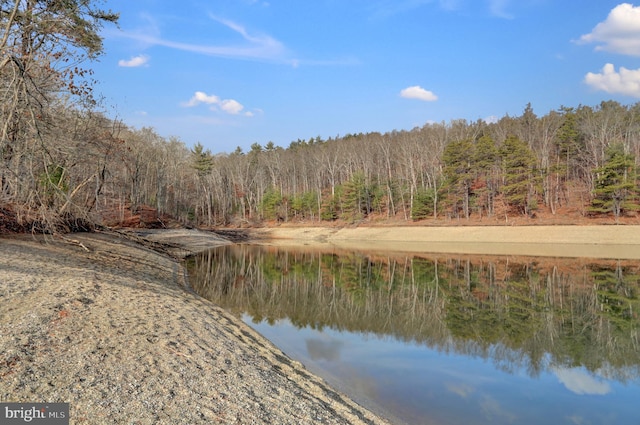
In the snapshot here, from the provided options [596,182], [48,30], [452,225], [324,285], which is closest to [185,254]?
[324,285]

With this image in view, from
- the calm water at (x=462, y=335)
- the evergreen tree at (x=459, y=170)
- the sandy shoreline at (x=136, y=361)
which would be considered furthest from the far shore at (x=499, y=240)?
the sandy shoreline at (x=136, y=361)

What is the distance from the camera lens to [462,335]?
12.3 m

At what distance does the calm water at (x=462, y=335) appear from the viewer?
783 cm

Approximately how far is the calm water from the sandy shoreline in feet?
5.35

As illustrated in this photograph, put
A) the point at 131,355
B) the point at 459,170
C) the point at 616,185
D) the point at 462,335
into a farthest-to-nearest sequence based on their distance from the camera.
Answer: the point at 459,170, the point at 616,185, the point at 462,335, the point at 131,355

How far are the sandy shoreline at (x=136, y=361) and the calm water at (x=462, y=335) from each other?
1.63 meters

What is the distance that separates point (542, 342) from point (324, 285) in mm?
11787

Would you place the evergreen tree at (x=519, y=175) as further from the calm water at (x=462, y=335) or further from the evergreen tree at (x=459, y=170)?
the calm water at (x=462, y=335)

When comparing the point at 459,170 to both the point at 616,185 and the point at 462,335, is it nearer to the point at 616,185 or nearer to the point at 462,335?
the point at 616,185

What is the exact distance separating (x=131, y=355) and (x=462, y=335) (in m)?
9.70

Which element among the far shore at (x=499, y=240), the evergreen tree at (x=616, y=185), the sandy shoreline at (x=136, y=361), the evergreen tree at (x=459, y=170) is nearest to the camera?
the sandy shoreline at (x=136, y=361)

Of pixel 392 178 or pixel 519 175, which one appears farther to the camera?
pixel 392 178

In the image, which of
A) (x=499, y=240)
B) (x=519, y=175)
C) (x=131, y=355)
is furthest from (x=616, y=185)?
(x=131, y=355)

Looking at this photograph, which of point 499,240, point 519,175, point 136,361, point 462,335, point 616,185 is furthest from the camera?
point 519,175
